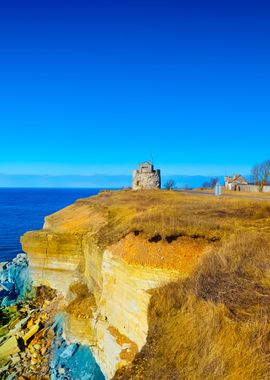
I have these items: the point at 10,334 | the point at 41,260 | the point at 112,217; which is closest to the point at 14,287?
the point at 41,260

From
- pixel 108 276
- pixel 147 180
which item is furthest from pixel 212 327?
pixel 147 180

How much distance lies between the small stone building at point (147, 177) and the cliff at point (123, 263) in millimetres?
22334

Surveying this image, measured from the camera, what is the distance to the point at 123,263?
14562mm

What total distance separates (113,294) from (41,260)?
443 inches

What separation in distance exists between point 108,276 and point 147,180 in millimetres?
31056

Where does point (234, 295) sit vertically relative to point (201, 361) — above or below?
above

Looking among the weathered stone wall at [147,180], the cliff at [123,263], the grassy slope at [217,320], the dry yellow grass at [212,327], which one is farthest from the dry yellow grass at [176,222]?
the weathered stone wall at [147,180]

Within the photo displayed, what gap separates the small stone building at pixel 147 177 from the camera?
46281mm

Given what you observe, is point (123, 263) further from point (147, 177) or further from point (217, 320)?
point (147, 177)

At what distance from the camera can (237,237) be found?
45.3 feet

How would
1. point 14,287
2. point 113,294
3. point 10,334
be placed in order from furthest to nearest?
point 14,287
point 10,334
point 113,294

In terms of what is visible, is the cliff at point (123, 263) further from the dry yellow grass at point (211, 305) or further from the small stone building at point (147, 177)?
the small stone building at point (147, 177)

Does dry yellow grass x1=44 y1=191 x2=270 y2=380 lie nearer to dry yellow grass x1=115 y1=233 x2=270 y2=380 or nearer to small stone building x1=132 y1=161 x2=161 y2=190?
dry yellow grass x1=115 y1=233 x2=270 y2=380

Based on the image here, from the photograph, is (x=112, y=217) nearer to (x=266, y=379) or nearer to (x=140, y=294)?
(x=140, y=294)
